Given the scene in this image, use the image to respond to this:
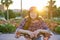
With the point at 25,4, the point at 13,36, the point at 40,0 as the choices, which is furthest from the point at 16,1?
the point at 13,36

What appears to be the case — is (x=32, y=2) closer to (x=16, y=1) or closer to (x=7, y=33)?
(x=16, y=1)

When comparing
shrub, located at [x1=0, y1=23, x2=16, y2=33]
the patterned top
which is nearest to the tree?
the patterned top

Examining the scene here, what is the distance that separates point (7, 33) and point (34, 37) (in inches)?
12.9

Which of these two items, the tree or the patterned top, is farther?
the tree

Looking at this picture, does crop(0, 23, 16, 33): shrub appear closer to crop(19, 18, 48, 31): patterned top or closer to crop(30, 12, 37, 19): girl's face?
crop(19, 18, 48, 31): patterned top

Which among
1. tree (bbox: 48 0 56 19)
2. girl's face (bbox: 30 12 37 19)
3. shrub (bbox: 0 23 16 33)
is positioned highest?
tree (bbox: 48 0 56 19)

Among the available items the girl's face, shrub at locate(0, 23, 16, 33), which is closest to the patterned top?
the girl's face

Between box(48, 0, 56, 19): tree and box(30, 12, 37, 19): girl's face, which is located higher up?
box(48, 0, 56, 19): tree

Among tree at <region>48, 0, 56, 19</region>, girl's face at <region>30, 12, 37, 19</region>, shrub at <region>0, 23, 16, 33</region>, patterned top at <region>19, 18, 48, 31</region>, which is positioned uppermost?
tree at <region>48, 0, 56, 19</region>

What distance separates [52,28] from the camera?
6.12 ft

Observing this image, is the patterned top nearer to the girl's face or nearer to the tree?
the girl's face

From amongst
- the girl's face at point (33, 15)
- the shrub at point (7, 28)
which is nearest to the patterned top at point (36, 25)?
the girl's face at point (33, 15)

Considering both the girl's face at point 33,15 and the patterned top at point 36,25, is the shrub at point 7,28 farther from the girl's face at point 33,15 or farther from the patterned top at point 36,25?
the girl's face at point 33,15

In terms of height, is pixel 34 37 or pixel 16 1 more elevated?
pixel 16 1
